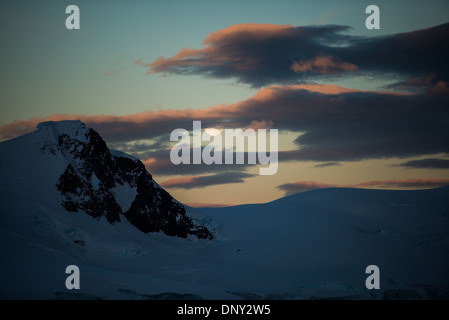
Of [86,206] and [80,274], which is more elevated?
[86,206]

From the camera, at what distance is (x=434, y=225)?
5463 inches

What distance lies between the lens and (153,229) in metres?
150

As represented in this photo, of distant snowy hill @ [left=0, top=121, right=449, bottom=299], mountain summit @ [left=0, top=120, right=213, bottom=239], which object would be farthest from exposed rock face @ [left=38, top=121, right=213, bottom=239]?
distant snowy hill @ [left=0, top=121, right=449, bottom=299]

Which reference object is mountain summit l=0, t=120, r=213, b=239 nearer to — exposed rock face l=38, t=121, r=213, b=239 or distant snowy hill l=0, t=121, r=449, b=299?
exposed rock face l=38, t=121, r=213, b=239

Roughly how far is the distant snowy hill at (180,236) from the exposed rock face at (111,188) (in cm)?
31

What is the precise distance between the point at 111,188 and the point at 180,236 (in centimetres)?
2373

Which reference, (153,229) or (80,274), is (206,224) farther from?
(80,274)

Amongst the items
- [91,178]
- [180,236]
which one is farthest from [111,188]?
[180,236]
